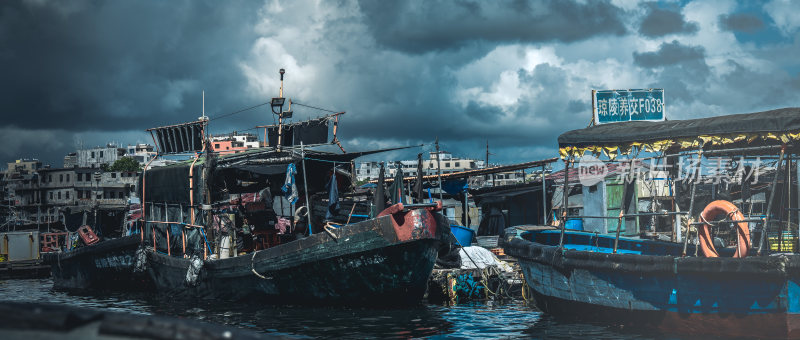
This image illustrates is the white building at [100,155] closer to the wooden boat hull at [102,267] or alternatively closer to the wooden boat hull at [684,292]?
the wooden boat hull at [102,267]

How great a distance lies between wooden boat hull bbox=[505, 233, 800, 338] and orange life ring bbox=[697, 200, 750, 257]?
3.24 feet

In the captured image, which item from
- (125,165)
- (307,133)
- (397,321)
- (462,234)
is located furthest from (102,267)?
(125,165)

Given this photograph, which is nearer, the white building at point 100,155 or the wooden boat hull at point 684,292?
the wooden boat hull at point 684,292

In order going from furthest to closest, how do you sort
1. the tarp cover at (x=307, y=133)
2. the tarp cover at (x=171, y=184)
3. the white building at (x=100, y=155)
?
1. the white building at (x=100, y=155)
2. the tarp cover at (x=307, y=133)
3. the tarp cover at (x=171, y=184)

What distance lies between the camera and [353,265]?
46.6 ft

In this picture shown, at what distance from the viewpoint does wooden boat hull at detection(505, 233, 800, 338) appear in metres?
9.56

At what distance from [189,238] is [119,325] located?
55.2 feet

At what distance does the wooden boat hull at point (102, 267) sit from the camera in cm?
2119

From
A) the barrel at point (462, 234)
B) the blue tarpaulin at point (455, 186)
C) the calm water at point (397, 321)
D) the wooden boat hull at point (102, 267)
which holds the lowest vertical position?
the calm water at point (397, 321)

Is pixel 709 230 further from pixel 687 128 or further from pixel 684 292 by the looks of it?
pixel 687 128

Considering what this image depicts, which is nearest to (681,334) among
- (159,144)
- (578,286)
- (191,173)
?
(578,286)

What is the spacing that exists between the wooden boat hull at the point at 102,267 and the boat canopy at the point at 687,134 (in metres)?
14.0

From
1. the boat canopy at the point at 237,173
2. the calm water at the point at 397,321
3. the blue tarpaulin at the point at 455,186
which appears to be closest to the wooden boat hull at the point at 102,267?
the boat canopy at the point at 237,173

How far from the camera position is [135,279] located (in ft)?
70.6
